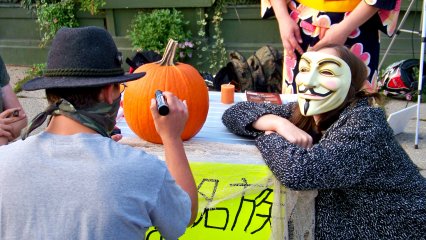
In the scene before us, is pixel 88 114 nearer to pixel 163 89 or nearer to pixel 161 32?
pixel 163 89

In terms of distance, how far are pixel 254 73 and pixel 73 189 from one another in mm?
3254

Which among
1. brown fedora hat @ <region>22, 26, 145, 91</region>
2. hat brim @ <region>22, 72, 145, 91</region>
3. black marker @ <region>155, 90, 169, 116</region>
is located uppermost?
brown fedora hat @ <region>22, 26, 145, 91</region>

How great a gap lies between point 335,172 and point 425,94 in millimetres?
4299

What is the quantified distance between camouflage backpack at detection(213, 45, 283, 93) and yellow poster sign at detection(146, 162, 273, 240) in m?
2.14

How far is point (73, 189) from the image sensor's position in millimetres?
1199

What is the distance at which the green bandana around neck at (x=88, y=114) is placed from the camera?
4.28 ft

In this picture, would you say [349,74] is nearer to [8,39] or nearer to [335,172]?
[335,172]

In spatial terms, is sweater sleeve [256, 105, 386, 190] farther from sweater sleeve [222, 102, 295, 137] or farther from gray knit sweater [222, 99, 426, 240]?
sweater sleeve [222, 102, 295, 137]

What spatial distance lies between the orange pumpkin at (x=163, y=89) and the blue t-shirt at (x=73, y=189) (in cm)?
89

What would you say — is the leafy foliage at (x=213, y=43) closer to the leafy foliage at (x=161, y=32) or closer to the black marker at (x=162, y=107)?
the leafy foliage at (x=161, y=32)

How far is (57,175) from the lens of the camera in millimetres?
1210

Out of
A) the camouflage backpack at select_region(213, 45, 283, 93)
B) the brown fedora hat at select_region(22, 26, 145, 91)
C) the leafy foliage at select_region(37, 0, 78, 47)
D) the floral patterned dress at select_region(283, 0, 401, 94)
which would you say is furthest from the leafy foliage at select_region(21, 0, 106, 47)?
the brown fedora hat at select_region(22, 26, 145, 91)

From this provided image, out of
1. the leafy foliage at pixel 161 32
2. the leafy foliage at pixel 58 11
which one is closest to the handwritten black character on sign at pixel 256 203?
the leafy foliage at pixel 161 32

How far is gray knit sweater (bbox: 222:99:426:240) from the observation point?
5.64 ft
